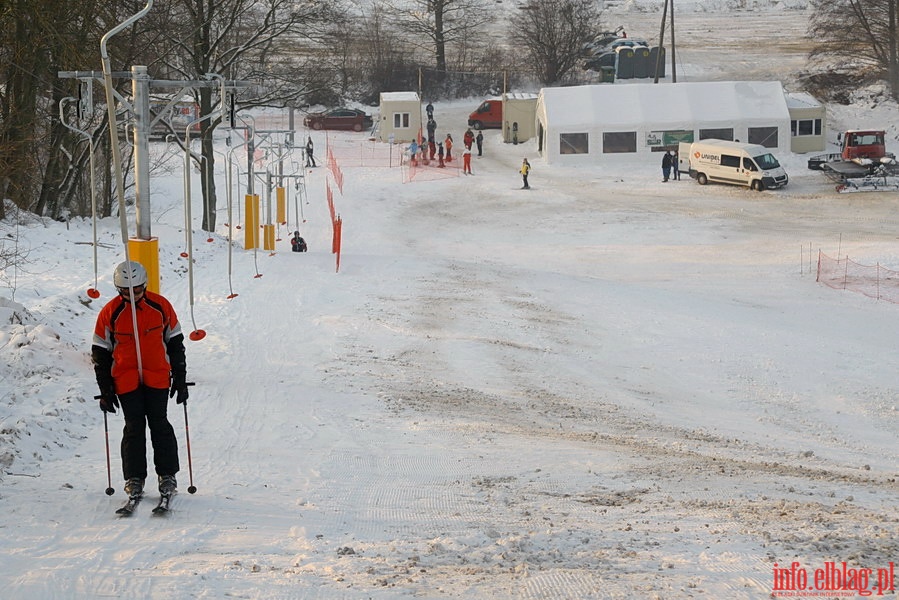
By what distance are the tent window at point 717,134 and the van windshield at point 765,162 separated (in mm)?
5654

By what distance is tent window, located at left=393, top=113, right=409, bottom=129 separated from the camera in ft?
172

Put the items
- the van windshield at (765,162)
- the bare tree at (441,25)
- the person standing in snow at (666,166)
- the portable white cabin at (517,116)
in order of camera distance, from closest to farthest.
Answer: the van windshield at (765,162), the person standing in snow at (666,166), the portable white cabin at (517,116), the bare tree at (441,25)

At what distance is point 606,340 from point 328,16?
1742 centimetres

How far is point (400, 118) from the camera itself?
5253cm

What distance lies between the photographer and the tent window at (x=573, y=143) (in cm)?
4547

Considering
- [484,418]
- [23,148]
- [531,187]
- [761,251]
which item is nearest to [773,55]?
[531,187]

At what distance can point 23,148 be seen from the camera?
21.9 m

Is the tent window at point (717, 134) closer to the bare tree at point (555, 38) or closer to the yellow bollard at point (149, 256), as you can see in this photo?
the bare tree at point (555, 38)

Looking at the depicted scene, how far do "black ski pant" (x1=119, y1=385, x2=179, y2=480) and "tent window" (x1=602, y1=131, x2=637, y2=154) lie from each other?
4016 centimetres

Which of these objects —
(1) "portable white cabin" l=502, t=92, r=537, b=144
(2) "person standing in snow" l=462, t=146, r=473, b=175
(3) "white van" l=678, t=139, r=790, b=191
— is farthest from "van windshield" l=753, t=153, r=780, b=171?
(1) "portable white cabin" l=502, t=92, r=537, b=144

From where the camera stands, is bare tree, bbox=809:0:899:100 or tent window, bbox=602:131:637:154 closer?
tent window, bbox=602:131:637:154

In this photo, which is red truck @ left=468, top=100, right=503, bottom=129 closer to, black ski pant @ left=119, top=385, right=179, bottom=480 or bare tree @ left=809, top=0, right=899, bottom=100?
bare tree @ left=809, top=0, right=899, bottom=100

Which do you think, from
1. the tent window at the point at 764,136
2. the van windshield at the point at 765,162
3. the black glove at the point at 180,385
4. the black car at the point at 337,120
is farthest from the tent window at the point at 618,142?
the black glove at the point at 180,385

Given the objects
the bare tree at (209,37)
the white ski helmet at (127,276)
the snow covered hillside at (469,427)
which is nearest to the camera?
the snow covered hillside at (469,427)
